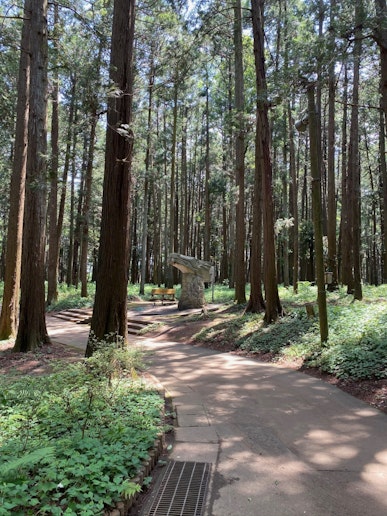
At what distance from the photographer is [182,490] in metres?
3.16

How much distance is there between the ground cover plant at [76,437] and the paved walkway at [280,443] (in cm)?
58

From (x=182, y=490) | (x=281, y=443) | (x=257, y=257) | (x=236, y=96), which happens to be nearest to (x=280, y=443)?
(x=281, y=443)

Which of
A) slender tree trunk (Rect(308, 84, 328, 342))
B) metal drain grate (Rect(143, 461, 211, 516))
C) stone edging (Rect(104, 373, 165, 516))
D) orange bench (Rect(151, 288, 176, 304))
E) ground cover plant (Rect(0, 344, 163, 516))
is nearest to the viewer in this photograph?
ground cover plant (Rect(0, 344, 163, 516))

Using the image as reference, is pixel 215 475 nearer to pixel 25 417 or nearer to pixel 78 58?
pixel 25 417

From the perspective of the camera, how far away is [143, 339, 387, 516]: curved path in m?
3.02

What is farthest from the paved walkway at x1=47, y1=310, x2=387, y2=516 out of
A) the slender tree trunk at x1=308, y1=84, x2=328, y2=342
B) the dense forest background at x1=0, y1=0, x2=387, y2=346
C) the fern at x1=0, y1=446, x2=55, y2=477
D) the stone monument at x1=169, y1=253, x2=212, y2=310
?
the stone monument at x1=169, y1=253, x2=212, y2=310

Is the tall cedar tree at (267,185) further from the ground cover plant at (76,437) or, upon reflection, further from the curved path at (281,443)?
the ground cover plant at (76,437)

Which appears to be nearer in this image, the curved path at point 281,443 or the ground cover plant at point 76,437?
the ground cover plant at point 76,437

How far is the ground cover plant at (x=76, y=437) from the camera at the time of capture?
257 cm

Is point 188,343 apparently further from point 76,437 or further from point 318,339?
point 76,437

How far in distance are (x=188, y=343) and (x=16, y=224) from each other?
18.7 ft

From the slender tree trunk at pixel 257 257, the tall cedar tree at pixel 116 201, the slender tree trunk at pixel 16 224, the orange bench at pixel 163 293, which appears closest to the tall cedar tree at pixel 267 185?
the slender tree trunk at pixel 257 257

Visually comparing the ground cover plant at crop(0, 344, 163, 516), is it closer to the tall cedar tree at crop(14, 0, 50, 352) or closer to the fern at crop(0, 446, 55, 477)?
the fern at crop(0, 446, 55, 477)

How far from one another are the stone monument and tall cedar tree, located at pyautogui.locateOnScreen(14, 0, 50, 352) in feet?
27.1
